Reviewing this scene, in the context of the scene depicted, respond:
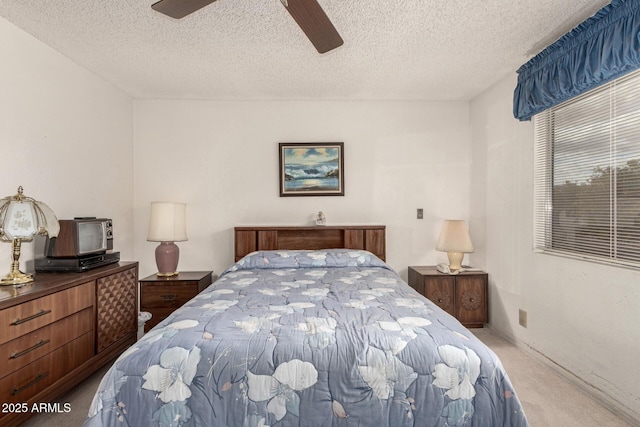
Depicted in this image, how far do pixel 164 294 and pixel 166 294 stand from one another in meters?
0.02

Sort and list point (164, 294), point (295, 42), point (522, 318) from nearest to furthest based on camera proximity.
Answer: point (295, 42)
point (522, 318)
point (164, 294)

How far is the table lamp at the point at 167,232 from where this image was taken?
3424mm

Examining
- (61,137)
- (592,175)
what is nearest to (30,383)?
(61,137)

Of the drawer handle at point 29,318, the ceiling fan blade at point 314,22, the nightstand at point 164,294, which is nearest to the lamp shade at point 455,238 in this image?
the ceiling fan blade at point 314,22

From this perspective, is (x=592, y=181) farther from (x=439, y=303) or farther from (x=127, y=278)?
(x=127, y=278)

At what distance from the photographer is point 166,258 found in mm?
3512

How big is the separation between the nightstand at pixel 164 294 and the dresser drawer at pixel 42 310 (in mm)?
872

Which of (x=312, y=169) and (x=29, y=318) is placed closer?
(x=29, y=318)

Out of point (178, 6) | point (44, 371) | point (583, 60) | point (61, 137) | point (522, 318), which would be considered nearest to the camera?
point (178, 6)

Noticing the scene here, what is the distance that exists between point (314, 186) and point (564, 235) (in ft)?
7.78

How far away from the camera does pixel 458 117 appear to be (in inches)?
157

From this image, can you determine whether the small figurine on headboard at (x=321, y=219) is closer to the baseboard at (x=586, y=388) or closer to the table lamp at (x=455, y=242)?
the table lamp at (x=455, y=242)

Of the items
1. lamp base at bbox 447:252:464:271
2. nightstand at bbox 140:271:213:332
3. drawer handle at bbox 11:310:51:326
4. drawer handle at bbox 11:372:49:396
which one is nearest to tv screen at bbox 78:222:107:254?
drawer handle at bbox 11:310:51:326

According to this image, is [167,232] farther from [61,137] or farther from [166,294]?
[61,137]
